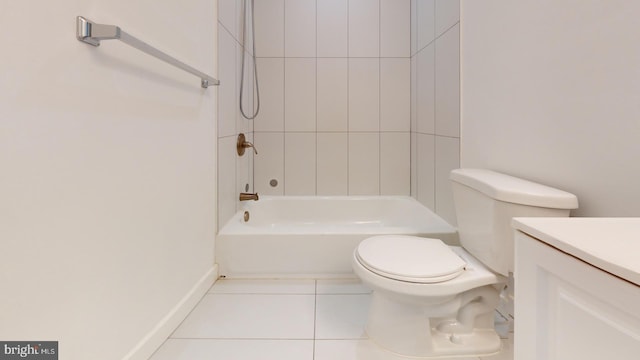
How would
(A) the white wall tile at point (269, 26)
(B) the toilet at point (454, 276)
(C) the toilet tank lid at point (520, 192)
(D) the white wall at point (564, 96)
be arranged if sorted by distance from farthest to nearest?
(A) the white wall tile at point (269, 26) < (B) the toilet at point (454, 276) < (C) the toilet tank lid at point (520, 192) < (D) the white wall at point (564, 96)

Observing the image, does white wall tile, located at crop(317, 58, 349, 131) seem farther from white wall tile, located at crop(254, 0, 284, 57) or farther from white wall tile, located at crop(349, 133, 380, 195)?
white wall tile, located at crop(254, 0, 284, 57)

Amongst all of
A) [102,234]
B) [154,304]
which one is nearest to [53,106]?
[102,234]

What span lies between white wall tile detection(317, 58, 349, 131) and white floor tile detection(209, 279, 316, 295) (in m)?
1.31

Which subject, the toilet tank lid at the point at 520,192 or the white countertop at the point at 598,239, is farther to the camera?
the toilet tank lid at the point at 520,192

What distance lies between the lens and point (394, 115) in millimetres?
2867

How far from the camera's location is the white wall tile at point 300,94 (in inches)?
112

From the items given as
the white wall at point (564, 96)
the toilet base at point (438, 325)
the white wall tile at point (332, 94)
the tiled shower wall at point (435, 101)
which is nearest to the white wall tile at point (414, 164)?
the tiled shower wall at point (435, 101)

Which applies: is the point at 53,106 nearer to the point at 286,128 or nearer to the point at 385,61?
the point at 286,128

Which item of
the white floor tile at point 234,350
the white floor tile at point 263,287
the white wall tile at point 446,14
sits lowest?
the white floor tile at point 234,350

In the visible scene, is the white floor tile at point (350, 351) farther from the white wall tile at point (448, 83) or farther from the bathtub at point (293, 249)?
the white wall tile at point (448, 83)

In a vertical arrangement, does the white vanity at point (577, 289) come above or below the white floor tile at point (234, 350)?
above

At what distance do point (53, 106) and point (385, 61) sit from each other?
7.87ft

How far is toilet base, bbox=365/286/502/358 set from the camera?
134cm

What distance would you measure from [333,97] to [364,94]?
0.78 ft
